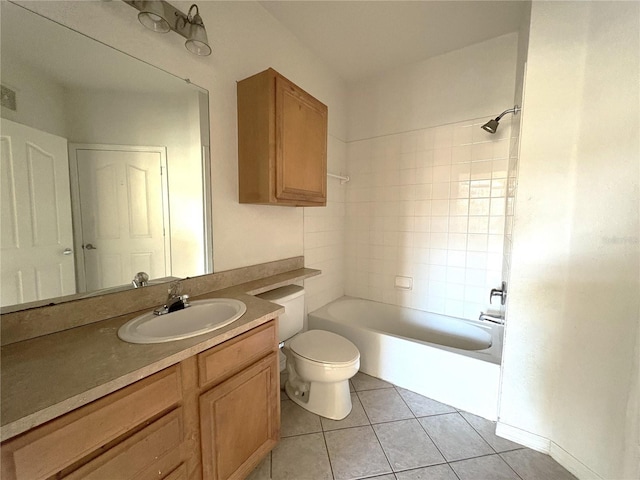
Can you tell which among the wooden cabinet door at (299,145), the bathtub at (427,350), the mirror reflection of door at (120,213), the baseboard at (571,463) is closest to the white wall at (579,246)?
the baseboard at (571,463)

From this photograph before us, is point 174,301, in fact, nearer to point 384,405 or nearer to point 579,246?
point 384,405

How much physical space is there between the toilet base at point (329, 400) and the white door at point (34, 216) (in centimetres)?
139

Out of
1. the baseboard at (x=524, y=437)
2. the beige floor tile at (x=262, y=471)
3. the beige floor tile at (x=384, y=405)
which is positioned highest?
the baseboard at (x=524, y=437)

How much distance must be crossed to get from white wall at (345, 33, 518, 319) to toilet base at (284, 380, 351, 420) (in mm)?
1133

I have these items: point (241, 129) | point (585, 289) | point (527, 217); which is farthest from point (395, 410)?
point (241, 129)

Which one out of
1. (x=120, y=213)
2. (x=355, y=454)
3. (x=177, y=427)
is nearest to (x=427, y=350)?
(x=355, y=454)

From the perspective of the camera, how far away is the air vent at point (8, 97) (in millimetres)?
832

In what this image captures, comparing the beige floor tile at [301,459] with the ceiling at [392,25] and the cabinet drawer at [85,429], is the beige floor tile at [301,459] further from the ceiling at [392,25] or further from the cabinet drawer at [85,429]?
the ceiling at [392,25]

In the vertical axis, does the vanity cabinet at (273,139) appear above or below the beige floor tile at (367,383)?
above

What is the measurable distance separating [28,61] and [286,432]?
2038 mm

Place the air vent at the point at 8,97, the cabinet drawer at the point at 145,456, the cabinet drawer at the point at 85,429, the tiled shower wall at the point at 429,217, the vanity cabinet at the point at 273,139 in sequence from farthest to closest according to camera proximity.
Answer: the tiled shower wall at the point at 429,217, the vanity cabinet at the point at 273,139, the air vent at the point at 8,97, the cabinet drawer at the point at 145,456, the cabinet drawer at the point at 85,429

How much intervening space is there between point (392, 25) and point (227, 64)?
1.21 m

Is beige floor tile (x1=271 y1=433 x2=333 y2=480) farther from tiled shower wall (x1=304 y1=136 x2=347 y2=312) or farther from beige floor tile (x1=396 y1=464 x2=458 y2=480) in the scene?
tiled shower wall (x1=304 y1=136 x2=347 y2=312)

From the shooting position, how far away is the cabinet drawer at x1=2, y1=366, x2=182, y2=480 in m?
0.55
